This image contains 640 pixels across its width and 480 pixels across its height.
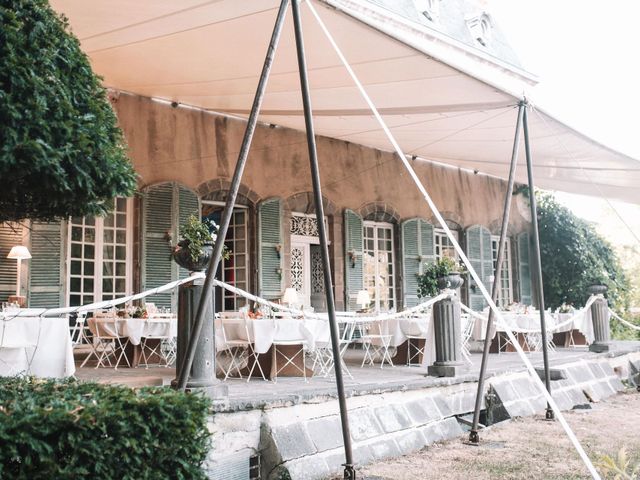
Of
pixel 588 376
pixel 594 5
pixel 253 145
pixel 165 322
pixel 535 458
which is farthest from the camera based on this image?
pixel 594 5

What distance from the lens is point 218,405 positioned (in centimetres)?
412

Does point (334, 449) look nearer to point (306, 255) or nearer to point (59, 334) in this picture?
point (59, 334)

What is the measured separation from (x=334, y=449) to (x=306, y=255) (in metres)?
6.31

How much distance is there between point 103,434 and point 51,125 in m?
1.14

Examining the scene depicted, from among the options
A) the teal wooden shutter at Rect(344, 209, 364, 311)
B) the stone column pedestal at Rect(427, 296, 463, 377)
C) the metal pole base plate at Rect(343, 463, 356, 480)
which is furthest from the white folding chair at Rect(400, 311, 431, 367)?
the metal pole base plate at Rect(343, 463, 356, 480)

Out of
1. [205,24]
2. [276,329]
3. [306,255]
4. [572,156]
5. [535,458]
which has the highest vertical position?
[205,24]

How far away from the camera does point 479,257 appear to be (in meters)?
13.1

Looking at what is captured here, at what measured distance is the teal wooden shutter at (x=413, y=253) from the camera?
11867 mm

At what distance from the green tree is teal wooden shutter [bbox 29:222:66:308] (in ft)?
16.7

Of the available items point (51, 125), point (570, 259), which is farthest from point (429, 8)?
point (51, 125)

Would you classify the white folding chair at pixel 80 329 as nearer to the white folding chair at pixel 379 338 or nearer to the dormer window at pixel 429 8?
the white folding chair at pixel 379 338

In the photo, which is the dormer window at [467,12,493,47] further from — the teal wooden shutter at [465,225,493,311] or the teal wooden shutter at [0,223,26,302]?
the teal wooden shutter at [0,223,26,302]

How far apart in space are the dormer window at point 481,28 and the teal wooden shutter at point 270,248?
7485 millimetres

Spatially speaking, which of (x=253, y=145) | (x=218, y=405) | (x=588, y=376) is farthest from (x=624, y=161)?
(x=218, y=405)
